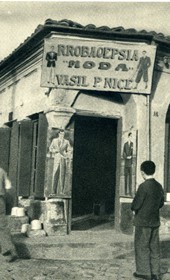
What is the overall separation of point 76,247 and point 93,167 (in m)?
5.53

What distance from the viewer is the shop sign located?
9.25 meters

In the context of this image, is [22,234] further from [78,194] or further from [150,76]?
[78,194]

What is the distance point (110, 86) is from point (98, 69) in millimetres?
418

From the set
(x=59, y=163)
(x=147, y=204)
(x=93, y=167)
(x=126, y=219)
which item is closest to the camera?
(x=147, y=204)

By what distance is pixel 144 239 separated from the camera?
21.3ft

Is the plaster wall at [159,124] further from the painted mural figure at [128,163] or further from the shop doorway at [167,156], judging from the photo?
the painted mural figure at [128,163]

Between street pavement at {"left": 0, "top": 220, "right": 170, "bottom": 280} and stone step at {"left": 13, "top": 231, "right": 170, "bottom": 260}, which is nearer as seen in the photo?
street pavement at {"left": 0, "top": 220, "right": 170, "bottom": 280}

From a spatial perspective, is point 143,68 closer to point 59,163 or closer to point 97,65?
point 97,65

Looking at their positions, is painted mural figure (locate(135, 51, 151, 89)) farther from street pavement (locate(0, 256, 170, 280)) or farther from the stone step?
street pavement (locate(0, 256, 170, 280))

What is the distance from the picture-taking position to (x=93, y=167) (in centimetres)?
1362

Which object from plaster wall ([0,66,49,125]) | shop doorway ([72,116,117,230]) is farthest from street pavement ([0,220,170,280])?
shop doorway ([72,116,117,230])

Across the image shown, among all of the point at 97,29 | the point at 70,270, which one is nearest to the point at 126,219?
the point at 70,270

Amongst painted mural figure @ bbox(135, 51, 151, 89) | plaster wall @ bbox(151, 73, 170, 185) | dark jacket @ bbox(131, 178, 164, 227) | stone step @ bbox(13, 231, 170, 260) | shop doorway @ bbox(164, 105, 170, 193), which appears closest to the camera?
dark jacket @ bbox(131, 178, 164, 227)

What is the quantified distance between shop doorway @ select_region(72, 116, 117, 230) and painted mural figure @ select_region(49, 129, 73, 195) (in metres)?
3.96
